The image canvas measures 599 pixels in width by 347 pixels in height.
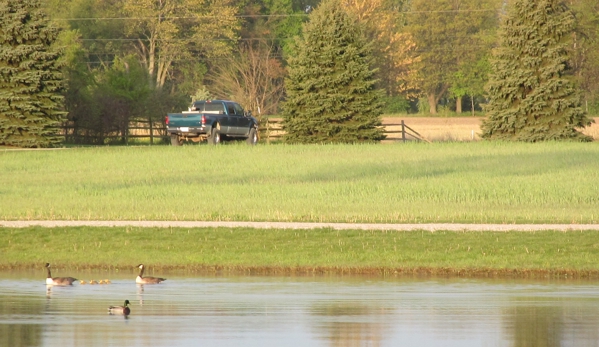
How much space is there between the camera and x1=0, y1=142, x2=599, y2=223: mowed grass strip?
29719mm

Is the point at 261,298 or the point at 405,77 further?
the point at 405,77

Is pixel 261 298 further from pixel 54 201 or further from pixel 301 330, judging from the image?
pixel 54 201

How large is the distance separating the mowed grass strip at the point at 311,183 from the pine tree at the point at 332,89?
5026 mm

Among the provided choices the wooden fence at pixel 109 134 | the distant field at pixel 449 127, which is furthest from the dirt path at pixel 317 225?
the distant field at pixel 449 127

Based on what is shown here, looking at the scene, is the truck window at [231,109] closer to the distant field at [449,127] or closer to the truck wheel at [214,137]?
the truck wheel at [214,137]

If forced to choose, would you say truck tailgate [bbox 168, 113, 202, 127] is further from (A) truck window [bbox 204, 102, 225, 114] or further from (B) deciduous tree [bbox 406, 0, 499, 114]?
A: (B) deciduous tree [bbox 406, 0, 499, 114]

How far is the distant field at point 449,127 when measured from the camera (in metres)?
77.2

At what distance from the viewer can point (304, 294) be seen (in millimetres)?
18312

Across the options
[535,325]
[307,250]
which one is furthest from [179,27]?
[535,325]

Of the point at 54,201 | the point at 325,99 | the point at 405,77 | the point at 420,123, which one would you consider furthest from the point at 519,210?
the point at 405,77

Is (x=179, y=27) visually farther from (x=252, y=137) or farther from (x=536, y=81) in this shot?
(x=536, y=81)

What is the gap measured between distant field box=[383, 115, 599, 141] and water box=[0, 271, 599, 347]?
5137 centimetres

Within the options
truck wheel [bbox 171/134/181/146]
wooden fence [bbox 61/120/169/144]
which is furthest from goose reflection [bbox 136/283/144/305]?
wooden fence [bbox 61/120/169/144]

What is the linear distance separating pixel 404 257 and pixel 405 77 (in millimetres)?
97311
